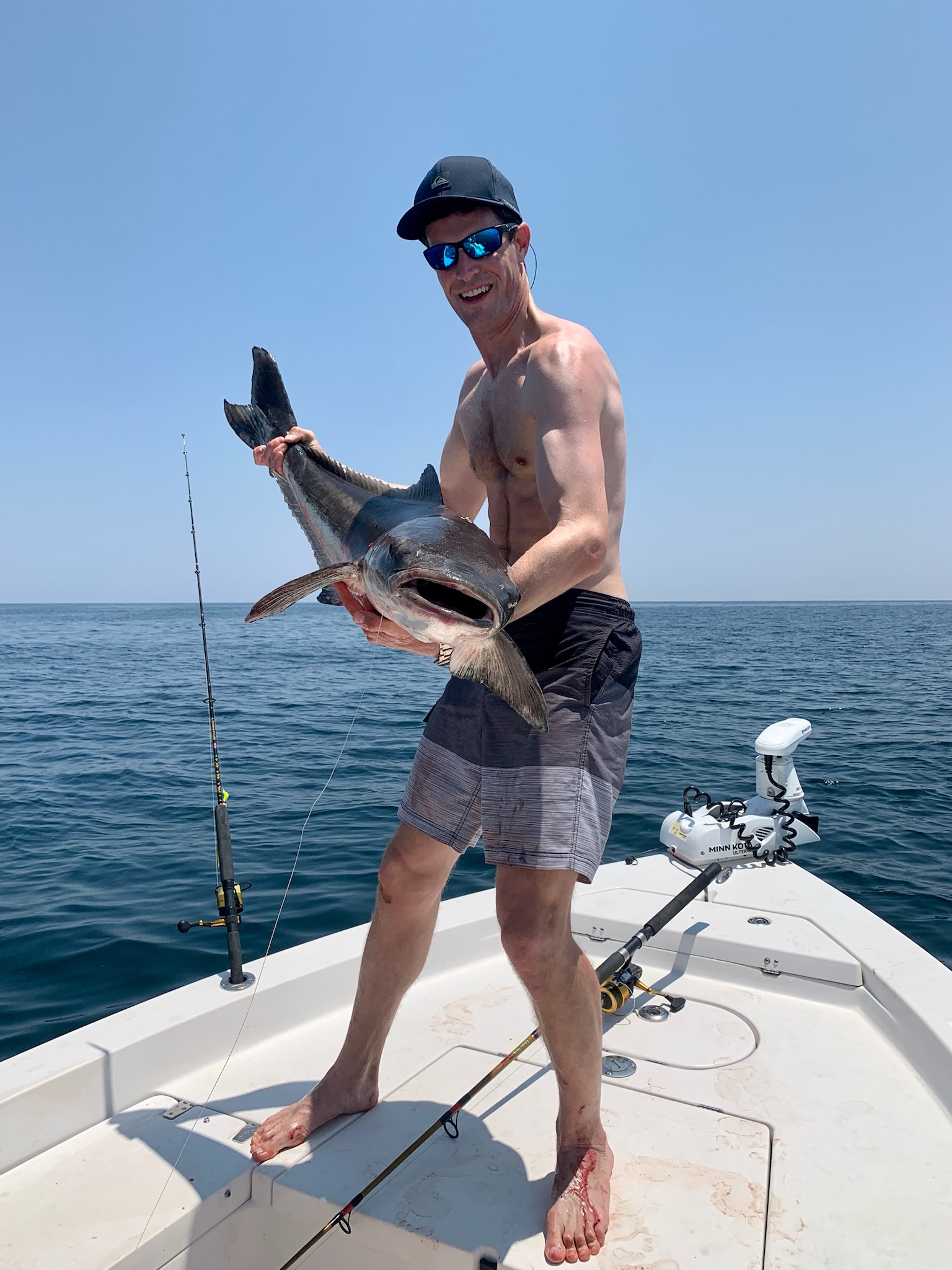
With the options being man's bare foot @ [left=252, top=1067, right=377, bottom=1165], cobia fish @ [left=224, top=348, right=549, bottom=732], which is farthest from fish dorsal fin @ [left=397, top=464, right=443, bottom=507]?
man's bare foot @ [left=252, top=1067, right=377, bottom=1165]

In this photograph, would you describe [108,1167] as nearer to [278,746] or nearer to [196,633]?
[278,746]

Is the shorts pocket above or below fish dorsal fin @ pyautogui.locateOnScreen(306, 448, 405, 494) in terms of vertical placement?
below

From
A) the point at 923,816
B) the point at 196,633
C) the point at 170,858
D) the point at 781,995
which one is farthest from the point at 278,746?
the point at 196,633

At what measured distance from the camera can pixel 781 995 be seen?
3516 millimetres

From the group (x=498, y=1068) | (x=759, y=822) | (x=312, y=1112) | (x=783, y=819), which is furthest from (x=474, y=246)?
(x=783, y=819)

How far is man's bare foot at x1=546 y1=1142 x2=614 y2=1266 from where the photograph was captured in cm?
202

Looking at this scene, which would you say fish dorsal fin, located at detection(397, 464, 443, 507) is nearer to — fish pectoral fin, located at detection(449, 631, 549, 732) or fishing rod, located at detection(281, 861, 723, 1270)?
fish pectoral fin, located at detection(449, 631, 549, 732)

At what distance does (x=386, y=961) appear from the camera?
2621mm

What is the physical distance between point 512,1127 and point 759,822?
2837mm

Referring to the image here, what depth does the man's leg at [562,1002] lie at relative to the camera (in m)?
2.23

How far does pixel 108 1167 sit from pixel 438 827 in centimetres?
137

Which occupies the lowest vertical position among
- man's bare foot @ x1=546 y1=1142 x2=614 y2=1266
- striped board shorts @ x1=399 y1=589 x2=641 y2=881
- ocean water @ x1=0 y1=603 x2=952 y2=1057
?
ocean water @ x1=0 y1=603 x2=952 y2=1057

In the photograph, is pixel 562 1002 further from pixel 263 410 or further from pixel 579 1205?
pixel 263 410

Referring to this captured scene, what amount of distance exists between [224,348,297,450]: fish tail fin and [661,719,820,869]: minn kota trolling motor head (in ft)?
9.87
